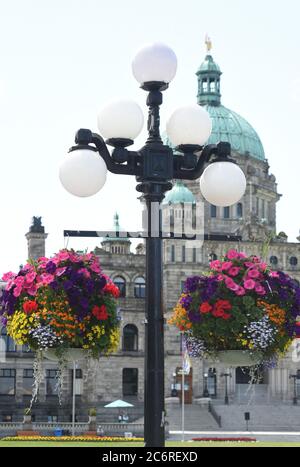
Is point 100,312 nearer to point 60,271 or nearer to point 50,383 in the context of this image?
point 60,271

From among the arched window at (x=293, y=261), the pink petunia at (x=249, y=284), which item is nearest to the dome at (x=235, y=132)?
the arched window at (x=293, y=261)

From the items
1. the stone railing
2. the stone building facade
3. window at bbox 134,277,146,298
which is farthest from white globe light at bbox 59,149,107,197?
window at bbox 134,277,146,298

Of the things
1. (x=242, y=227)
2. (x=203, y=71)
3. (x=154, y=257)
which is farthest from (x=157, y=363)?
(x=203, y=71)

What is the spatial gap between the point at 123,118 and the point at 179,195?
7861 centimetres

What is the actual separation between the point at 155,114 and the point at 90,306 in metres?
2.85

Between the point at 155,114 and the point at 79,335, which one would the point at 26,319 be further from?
the point at 155,114

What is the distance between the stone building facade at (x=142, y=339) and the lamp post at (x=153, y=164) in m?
69.8

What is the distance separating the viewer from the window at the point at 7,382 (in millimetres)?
89000

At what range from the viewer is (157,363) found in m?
13.9

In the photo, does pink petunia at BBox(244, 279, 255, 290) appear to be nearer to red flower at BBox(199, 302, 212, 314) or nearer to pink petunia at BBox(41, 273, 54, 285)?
red flower at BBox(199, 302, 212, 314)

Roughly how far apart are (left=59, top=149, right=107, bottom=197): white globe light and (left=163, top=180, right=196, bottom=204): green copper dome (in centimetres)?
7592

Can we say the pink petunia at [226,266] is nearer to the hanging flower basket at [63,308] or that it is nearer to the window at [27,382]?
the hanging flower basket at [63,308]

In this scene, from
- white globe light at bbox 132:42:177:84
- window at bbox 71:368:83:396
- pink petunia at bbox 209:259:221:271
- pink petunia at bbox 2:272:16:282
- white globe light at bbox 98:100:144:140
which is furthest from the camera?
window at bbox 71:368:83:396

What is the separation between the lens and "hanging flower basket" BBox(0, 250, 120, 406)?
1518cm
